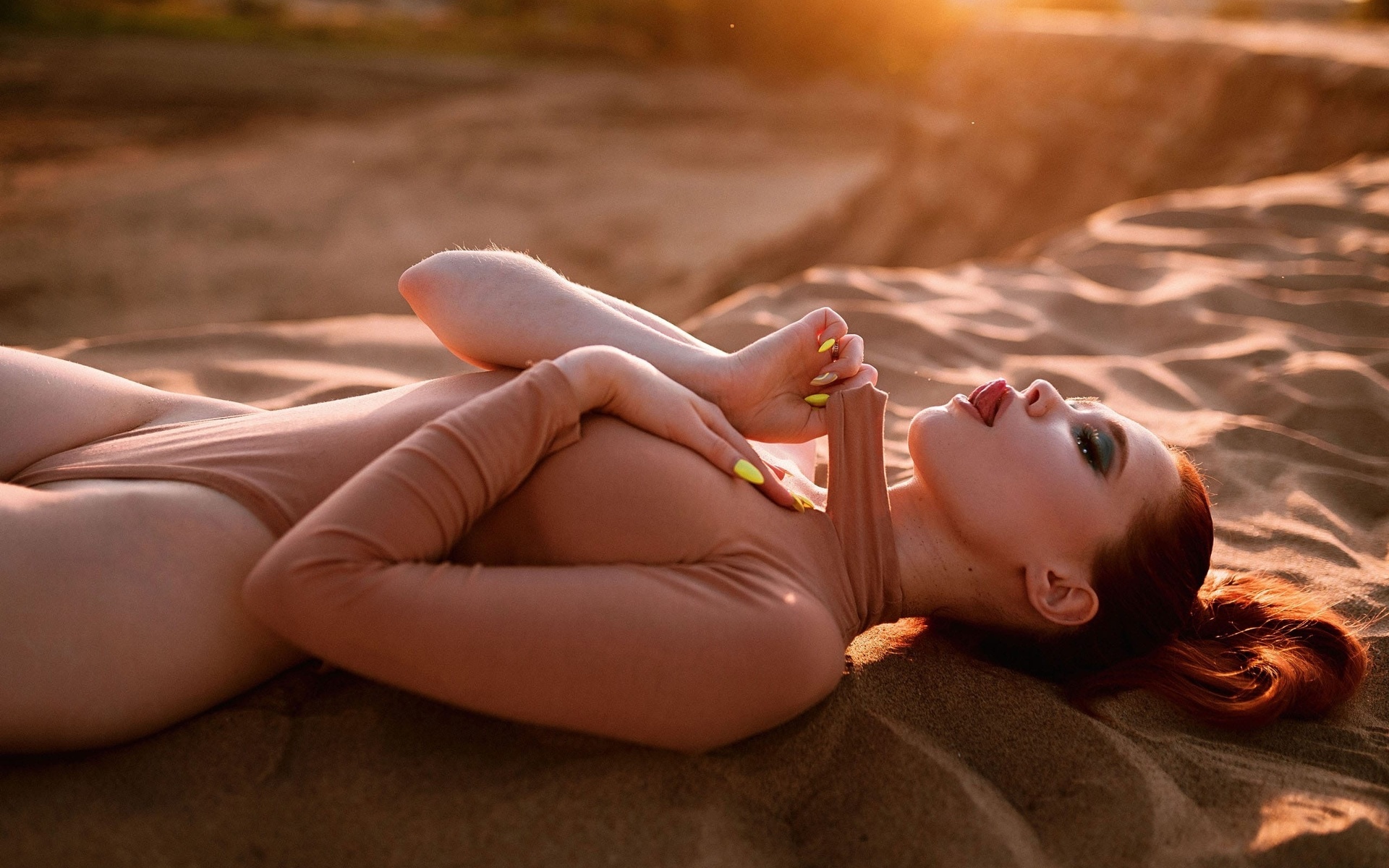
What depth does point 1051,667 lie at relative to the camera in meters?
1.96

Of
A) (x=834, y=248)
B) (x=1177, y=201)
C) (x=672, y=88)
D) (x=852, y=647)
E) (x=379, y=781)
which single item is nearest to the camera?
(x=379, y=781)

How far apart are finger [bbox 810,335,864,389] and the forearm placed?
0.24 metres

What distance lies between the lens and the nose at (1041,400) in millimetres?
1828

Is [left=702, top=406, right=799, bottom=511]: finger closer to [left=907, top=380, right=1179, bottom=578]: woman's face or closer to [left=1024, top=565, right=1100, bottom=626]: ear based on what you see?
[left=907, top=380, right=1179, bottom=578]: woman's face

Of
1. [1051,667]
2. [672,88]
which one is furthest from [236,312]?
[672,88]

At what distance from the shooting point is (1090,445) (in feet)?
6.06

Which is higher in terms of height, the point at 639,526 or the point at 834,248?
the point at 639,526

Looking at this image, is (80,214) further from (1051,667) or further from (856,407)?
(1051,667)

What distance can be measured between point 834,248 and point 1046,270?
411cm

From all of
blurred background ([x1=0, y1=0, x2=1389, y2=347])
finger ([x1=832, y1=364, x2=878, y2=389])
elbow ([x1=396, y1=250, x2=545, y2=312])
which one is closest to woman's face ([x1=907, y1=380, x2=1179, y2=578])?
finger ([x1=832, y1=364, x2=878, y2=389])

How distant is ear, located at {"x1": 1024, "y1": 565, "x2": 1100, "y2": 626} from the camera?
182 cm

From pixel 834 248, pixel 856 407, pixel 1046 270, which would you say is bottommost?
pixel 834 248

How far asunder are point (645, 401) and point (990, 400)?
74 cm

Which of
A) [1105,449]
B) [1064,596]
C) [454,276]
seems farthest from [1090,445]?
[454,276]
